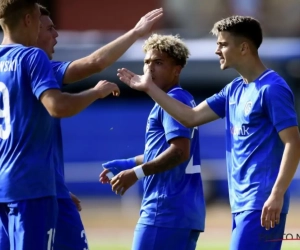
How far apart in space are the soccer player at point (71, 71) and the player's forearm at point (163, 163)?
0.61 metres

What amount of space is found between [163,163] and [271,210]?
982 mm

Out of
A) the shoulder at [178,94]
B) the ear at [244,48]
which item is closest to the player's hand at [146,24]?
the ear at [244,48]

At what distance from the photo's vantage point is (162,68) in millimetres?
7461

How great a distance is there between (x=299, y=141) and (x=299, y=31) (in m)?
17.8

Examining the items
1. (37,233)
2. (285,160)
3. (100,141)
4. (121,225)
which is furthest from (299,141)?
(100,141)

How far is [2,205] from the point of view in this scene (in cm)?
625

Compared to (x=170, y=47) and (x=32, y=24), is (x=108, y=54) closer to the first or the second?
(x=32, y=24)

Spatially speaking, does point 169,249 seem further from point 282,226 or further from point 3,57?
point 3,57

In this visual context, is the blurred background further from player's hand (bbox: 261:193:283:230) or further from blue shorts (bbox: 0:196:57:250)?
blue shorts (bbox: 0:196:57:250)

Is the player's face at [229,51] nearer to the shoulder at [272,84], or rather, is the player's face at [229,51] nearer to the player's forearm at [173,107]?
the shoulder at [272,84]

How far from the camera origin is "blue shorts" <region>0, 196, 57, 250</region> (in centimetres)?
612

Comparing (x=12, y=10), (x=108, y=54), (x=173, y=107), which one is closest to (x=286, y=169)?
(x=173, y=107)

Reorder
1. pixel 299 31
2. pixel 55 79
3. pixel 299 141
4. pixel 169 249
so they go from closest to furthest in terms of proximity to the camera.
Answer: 1. pixel 55 79
2. pixel 299 141
3. pixel 169 249
4. pixel 299 31

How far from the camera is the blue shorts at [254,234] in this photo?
6.56 meters
